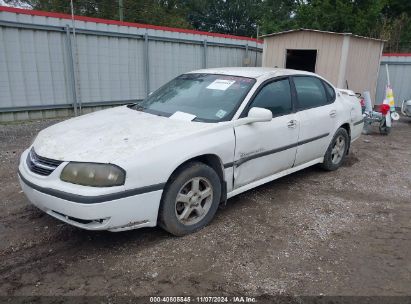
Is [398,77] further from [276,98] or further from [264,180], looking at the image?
[264,180]

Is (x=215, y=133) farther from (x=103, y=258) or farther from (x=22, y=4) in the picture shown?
(x=22, y=4)

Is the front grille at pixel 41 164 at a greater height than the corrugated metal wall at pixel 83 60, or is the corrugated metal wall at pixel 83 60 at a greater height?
the corrugated metal wall at pixel 83 60

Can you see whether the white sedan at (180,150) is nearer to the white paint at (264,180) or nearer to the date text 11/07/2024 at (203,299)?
the white paint at (264,180)

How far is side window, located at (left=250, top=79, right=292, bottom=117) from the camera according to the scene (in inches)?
162

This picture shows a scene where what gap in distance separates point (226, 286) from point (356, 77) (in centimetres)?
930

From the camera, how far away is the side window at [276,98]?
4.12 metres

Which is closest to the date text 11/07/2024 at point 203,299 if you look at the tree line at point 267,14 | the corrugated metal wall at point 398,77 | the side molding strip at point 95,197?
the side molding strip at point 95,197

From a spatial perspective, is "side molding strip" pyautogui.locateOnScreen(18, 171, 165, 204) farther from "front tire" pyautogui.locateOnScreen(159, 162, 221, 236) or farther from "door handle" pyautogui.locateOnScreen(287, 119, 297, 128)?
"door handle" pyautogui.locateOnScreen(287, 119, 297, 128)

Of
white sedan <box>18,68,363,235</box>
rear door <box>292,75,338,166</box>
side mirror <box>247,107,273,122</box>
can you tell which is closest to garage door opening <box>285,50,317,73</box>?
rear door <box>292,75,338,166</box>

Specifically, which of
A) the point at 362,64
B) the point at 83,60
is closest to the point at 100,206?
Answer: the point at 83,60

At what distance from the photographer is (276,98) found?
436 centimetres

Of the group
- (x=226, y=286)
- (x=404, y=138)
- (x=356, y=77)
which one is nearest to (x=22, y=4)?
(x=356, y=77)

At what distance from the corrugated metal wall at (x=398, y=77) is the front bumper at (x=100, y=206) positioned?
11.9 meters

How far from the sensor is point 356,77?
10.5 meters
